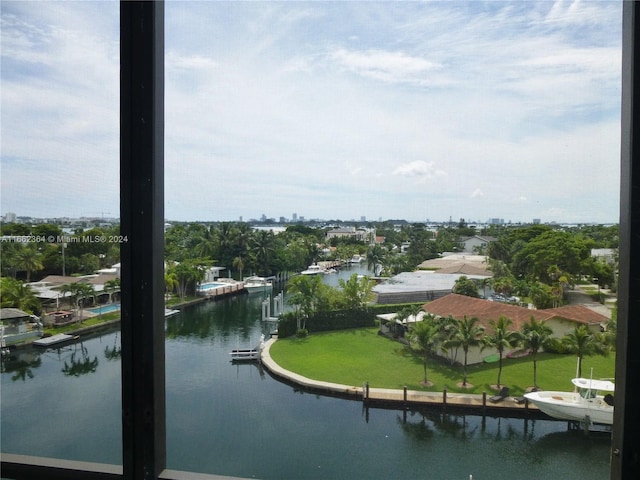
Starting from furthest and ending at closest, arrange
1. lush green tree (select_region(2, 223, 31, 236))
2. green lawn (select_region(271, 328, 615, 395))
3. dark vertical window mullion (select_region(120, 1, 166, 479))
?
green lawn (select_region(271, 328, 615, 395)) → lush green tree (select_region(2, 223, 31, 236)) → dark vertical window mullion (select_region(120, 1, 166, 479))

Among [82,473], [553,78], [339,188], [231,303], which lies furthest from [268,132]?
[82,473]

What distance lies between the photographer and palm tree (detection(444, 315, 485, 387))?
1923 millimetres

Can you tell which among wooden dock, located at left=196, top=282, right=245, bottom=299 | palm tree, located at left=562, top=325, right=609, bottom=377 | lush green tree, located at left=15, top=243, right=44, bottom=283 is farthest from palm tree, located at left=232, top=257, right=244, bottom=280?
palm tree, located at left=562, top=325, right=609, bottom=377

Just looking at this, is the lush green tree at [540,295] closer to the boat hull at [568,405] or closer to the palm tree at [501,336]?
the palm tree at [501,336]

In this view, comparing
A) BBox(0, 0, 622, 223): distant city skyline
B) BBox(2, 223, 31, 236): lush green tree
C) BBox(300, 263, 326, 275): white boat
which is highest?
BBox(0, 0, 622, 223): distant city skyline

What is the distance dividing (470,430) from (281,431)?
107 cm

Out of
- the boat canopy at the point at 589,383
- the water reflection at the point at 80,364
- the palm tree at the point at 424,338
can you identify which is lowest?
the boat canopy at the point at 589,383

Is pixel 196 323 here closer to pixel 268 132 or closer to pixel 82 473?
pixel 268 132

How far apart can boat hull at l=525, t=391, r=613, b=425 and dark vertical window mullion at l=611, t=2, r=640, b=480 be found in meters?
1.26

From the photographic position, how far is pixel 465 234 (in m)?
1.70

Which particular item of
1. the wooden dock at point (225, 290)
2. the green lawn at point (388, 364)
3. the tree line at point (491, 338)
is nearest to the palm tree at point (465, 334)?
the tree line at point (491, 338)

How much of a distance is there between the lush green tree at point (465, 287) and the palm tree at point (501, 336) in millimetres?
231

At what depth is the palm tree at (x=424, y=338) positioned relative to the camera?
1978mm

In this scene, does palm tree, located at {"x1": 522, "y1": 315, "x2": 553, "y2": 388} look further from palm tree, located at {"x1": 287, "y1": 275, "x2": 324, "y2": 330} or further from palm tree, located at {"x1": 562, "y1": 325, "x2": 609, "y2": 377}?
palm tree, located at {"x1": 287, "y1": 275, "x2": 324, "y2": 330}
